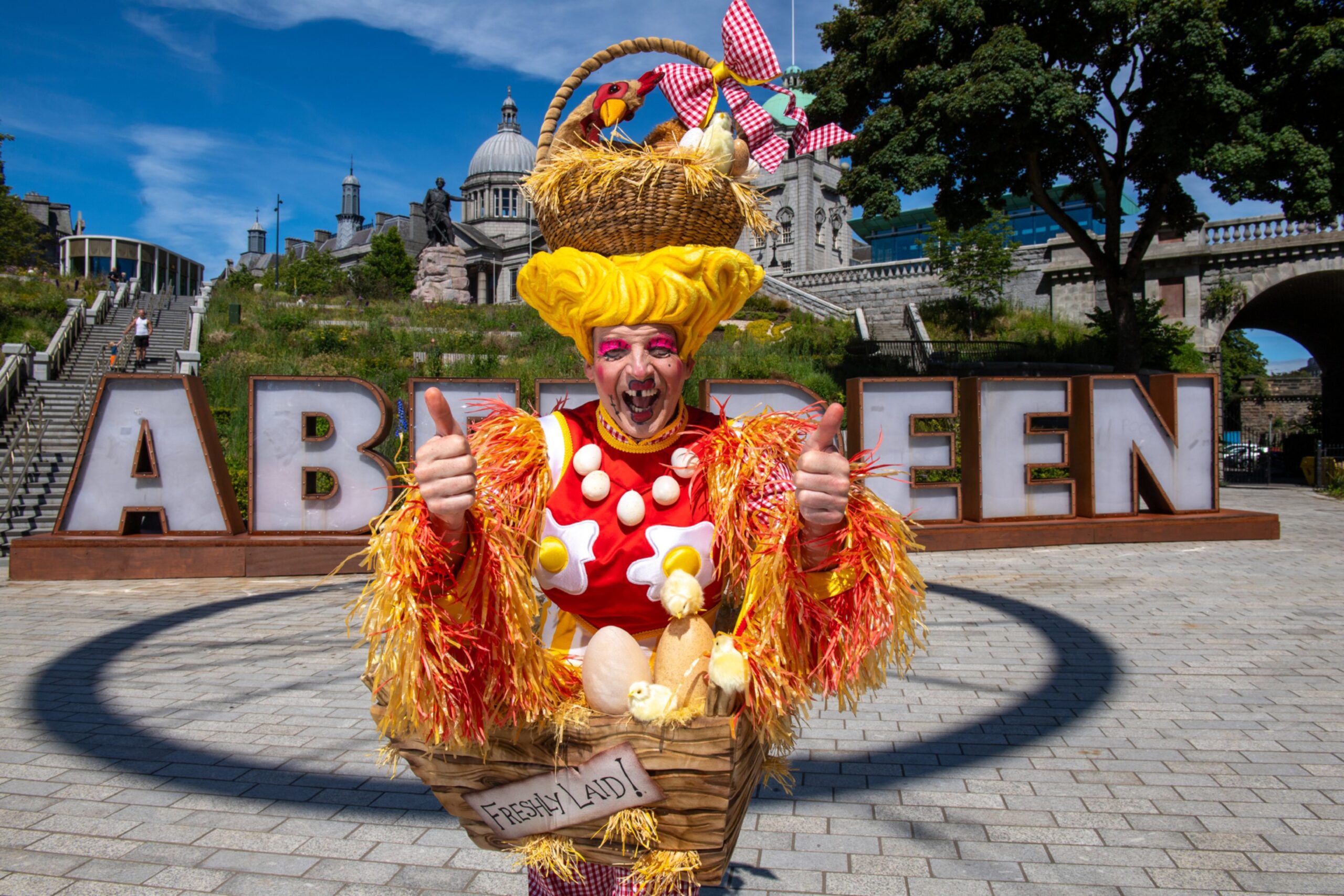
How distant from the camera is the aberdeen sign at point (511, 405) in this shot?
879 centimetres

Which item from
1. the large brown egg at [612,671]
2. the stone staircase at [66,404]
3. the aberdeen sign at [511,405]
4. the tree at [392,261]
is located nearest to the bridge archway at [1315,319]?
the aberdeen sign at [511,405]

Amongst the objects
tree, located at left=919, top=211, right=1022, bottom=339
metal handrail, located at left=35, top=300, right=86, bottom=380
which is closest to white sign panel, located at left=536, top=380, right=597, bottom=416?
metal handrail, located at left=35, top=300, right=86, bottom=380

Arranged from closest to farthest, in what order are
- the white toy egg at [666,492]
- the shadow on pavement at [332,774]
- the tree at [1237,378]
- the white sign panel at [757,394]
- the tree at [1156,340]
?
the white toy egg at [666,492] < the shadow on pavement at [332,774] < the white sign panel at [757,394] < the tree at [1156,340] < the tree at [1237,378]

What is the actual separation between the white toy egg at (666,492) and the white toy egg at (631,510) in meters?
0.05

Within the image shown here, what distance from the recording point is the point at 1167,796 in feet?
12.2

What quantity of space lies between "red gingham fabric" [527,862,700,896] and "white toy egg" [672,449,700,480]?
1.09 m

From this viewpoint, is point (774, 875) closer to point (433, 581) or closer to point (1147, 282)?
point (433, 581)

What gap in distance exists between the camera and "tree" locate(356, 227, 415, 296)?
55.2m

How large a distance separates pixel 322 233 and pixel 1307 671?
10390 cm

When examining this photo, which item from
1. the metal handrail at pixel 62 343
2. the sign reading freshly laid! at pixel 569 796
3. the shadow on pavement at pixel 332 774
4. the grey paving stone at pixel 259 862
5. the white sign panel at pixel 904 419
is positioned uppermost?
the metal handrail at pixel 62 343

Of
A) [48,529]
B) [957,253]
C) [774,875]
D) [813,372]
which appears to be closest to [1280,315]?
[957,253]

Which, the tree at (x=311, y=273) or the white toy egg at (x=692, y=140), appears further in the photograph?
the tree at (x=311, y=273)

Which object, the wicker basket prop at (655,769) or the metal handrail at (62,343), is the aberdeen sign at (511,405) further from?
the metal handrail at (62,343)

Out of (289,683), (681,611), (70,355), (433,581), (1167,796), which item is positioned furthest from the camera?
(70,355)
